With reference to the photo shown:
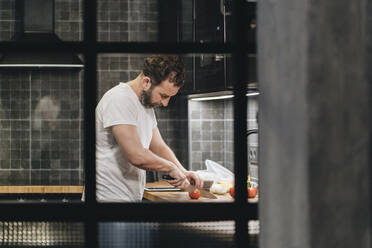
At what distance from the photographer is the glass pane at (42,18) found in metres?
5.33

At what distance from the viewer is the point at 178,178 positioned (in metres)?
2.91

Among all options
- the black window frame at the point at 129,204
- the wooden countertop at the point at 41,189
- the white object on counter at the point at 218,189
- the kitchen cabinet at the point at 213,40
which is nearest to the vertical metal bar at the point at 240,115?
the black window frame at the point at 129,204

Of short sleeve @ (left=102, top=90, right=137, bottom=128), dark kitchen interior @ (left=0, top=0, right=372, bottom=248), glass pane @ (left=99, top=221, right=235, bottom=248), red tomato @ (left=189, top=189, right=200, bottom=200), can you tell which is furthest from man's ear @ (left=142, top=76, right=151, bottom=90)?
glass pane @ (left=99, top=221, right=235, bottom=248)

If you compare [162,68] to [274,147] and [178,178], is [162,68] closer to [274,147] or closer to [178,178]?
[178,178]

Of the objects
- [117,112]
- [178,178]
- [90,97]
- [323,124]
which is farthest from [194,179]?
[323,124]

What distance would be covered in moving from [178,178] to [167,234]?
108 cm

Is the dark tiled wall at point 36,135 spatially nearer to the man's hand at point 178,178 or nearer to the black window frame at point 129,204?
the man's hand at point 178,178

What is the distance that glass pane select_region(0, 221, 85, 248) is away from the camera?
1782 millimetres

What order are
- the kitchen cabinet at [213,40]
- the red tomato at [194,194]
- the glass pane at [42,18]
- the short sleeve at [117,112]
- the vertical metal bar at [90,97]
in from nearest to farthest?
1. the vertical metal bar at [90,97]
2. the short sleeve at [117,112]
3. the red tomato at [194,194]
4. the kitchen cabinet at [213,40]
5. the glass pane at [42,18]

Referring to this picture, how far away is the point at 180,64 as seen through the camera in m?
2.95

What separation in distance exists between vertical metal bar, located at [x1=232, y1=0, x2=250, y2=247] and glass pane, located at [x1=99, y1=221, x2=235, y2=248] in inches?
3.7

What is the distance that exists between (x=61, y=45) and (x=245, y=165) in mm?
711

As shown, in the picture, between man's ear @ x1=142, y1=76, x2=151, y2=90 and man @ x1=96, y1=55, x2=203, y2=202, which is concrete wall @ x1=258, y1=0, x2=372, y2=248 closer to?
man @ x1=96, y1=55, x2=203, y2=202

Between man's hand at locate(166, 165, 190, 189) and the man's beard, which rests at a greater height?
the man's beard
